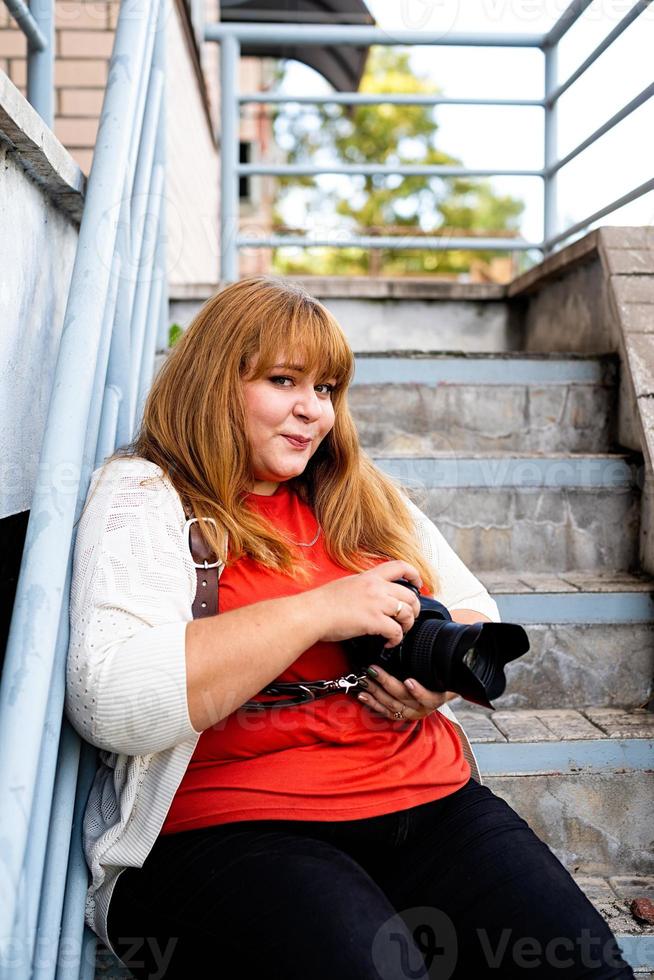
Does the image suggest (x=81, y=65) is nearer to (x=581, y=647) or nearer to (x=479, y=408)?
(x=479, y=408)

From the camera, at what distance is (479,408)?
8.46 ft

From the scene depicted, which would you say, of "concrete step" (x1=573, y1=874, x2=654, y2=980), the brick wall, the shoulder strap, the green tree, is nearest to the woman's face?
the shoulder strap

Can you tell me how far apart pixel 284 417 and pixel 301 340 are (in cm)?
12

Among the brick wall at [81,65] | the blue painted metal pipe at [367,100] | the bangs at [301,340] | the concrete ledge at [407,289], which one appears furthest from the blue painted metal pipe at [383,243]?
the bangs at [301,340]

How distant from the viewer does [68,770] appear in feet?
4.25

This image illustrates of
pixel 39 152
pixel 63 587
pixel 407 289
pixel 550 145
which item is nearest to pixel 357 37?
pixel 550 145

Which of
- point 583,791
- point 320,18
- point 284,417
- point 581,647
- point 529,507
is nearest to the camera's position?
point 284,417

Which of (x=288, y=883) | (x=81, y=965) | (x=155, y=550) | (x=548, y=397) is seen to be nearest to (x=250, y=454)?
(x=155, y=550)

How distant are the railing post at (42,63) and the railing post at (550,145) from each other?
2.13 m

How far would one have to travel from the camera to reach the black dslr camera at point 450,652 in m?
1.25

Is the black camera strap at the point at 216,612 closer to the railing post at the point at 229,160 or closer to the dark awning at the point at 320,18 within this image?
the railing post at the point at 229,160

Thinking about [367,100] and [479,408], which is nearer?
[479,408]

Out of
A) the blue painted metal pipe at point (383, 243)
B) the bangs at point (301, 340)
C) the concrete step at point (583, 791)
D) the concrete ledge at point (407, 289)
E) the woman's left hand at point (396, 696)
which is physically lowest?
the concrete step at point (583, 791)
